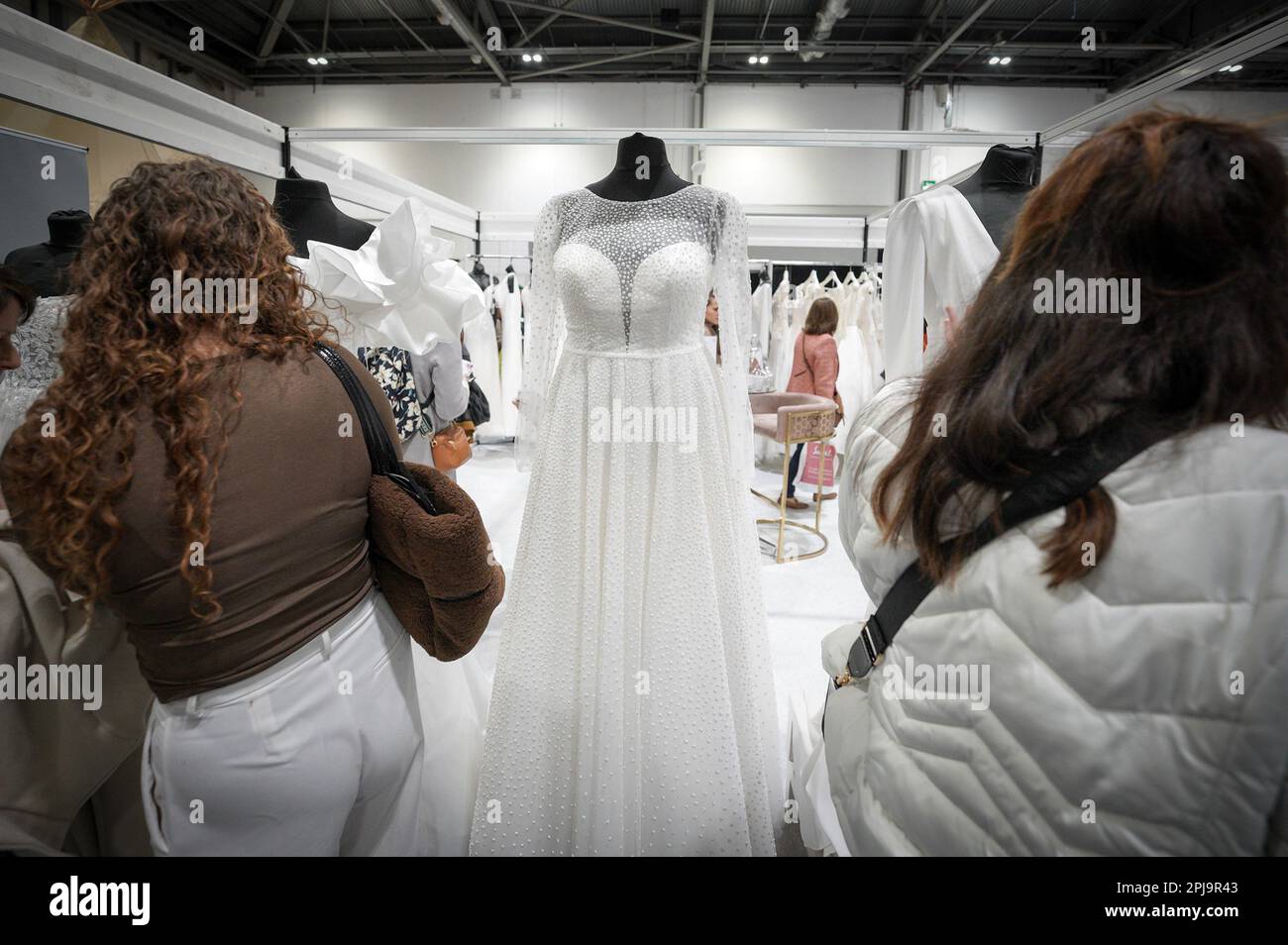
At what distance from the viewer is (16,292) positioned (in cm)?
135

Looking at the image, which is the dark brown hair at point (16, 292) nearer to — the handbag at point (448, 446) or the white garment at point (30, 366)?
the white garment at point (30, 366)

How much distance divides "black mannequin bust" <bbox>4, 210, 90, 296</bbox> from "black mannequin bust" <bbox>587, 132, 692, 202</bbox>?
1.25 m

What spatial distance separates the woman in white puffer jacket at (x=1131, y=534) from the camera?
0.54m

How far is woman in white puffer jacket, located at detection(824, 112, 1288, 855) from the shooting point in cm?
54

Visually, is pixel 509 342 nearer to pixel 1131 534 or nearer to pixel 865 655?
pixel 865 655

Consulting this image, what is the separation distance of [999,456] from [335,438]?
84 centimetres

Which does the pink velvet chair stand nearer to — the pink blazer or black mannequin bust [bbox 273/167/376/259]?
the pink blazer

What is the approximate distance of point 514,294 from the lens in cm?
504

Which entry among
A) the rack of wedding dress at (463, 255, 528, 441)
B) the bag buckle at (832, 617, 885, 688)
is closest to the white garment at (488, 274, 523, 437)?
the rack of wedding dress at (463, 255, 528, 441)

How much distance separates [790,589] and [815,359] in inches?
78.9

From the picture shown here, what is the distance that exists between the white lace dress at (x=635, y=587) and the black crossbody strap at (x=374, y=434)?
0.65 metres

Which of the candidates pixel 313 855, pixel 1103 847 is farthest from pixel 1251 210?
pixel 313 855

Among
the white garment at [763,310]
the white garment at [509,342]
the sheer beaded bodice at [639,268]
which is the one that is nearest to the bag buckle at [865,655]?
the sheer beaded bodice at [639,268]

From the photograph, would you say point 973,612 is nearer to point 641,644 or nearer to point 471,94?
point 641,644
